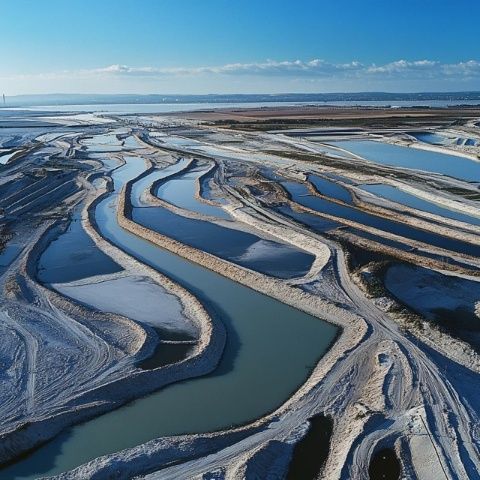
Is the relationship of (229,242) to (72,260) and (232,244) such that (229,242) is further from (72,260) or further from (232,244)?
(72,260)

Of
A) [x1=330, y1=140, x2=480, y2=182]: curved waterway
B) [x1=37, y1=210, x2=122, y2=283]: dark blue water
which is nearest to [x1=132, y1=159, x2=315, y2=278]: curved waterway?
[x1=37, y1=210, x2=122, y2=283]: dark blue water

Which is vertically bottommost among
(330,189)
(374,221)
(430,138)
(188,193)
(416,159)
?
(374,221)

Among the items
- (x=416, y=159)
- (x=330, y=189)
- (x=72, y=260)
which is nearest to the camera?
(x=72, y=260)

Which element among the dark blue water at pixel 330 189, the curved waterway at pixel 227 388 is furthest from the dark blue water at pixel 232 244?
the dark blue water at pixel 330 189

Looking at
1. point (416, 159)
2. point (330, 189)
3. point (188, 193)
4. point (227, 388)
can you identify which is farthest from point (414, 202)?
point (227, 388)

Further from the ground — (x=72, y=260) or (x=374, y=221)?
(x=374, y=221)

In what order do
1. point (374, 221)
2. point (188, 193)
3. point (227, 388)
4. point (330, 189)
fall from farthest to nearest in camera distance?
point (188, 193) → point (330, 189) → point (374, 221) → point (227, 388)

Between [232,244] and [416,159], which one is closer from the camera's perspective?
[232,244]
